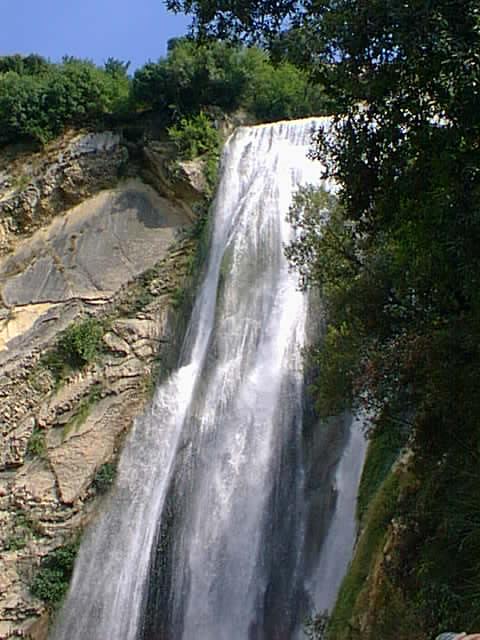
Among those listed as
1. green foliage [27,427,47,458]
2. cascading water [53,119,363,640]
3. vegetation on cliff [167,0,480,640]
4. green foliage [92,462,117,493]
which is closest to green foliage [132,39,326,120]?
cascading water [53,119,363,640]

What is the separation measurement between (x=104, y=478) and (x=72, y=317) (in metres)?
4.12

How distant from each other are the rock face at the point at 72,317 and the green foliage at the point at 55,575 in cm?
14

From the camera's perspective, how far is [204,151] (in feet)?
66.1

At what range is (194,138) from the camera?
66.7 feet

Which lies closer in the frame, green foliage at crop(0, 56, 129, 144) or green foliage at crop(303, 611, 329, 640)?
green foliage at crop(303, 611, 329, 640)

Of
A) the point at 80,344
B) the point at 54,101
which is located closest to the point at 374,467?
the point at 80,344

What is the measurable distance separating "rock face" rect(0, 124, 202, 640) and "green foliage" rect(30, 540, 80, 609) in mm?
137

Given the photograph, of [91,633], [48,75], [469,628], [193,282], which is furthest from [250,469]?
[48,75]

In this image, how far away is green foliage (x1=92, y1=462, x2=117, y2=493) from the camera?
51.3ft

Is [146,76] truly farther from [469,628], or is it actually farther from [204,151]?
[469,628]

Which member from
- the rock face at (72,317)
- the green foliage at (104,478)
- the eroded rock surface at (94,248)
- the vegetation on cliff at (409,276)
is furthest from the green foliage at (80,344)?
the vegetation on cliff at (409,276)

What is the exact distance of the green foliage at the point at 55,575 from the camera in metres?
14.4

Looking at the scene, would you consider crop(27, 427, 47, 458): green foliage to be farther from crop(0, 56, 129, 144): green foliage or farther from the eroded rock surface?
crop(0, 56, 129, 144): green foliage

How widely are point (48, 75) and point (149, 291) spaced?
892 centimetres
